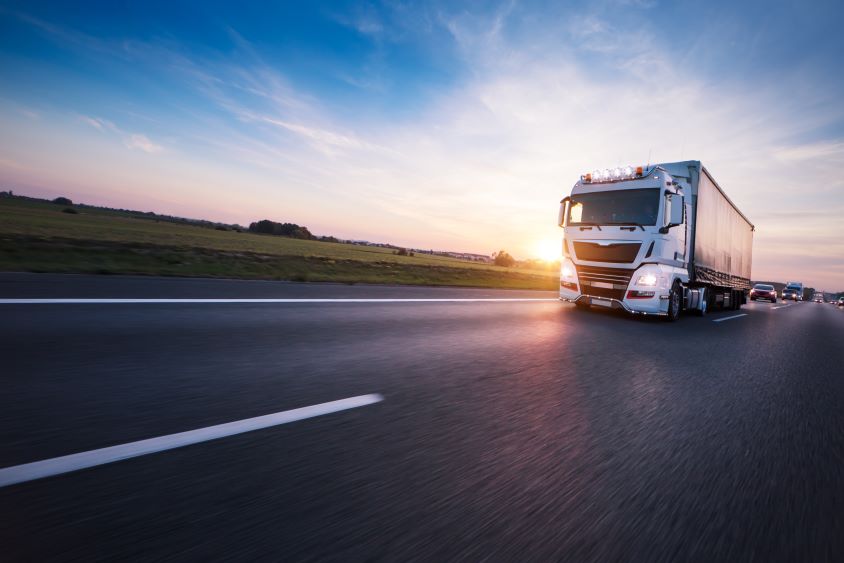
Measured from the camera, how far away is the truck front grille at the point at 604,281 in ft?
30.8

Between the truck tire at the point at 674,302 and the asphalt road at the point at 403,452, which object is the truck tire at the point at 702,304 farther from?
the asphalt road at the point at 403,452

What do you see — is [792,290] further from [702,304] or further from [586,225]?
[586,225]

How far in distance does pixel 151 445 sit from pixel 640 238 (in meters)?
9.74

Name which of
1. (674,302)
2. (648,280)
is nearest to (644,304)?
(648,280)

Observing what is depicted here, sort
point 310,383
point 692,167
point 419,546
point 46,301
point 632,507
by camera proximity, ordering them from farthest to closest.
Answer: point 692,167 → point 46,301 → point 310,383 → point 632,507 → point 419,546

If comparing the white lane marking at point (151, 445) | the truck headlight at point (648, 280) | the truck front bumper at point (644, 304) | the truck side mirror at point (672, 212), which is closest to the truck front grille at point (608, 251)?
the truck headlight at point (648, 280)

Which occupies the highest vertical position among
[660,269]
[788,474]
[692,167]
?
[692,167]

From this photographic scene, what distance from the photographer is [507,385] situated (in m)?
3.32

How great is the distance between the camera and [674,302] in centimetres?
998

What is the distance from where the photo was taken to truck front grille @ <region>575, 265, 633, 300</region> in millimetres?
9383

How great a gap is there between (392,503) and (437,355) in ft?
8.41

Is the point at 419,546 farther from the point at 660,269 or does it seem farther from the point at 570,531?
the point at 660,269

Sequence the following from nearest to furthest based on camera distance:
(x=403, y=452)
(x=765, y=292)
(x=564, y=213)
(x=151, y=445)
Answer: (x=151, y=445), (x=403, y=452), (x=564, y=213), (x=765, y=292)

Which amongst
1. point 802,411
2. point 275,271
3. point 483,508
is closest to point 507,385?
point 483,508
